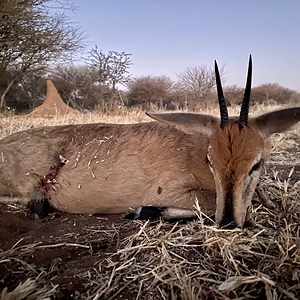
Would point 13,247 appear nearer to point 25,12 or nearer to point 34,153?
point 34,153

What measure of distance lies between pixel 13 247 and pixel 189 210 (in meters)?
1.84

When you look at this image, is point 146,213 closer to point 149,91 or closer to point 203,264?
point 203,264


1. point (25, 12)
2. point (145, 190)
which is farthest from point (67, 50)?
point (145, 190)

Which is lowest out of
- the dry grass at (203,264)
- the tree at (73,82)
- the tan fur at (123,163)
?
the dry grass at (203,264)

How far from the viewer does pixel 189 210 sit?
2.74 m

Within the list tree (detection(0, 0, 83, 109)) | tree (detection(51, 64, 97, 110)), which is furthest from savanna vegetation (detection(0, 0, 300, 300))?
tree (detection(51, 64, 97, 110))

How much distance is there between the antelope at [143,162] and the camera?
90.0 inches

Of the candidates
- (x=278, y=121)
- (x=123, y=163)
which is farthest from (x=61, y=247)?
(x=278, y=121)

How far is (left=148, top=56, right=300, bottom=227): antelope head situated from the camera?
211cm

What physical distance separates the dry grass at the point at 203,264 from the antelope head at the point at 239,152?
24cm

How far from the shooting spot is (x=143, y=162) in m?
2.98

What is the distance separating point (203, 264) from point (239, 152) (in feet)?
3.42

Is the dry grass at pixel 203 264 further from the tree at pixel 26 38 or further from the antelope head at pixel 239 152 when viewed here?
the tree at pixel 26 38

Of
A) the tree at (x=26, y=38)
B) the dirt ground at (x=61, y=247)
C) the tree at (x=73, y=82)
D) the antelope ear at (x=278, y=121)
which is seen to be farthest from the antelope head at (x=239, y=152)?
the tree at (x=73, y=82)
